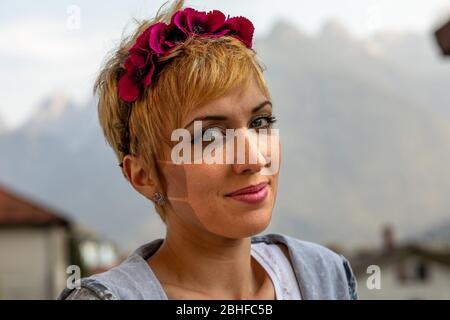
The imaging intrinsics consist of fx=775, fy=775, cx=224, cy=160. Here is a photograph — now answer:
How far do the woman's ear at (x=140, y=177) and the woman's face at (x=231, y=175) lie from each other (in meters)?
0.06

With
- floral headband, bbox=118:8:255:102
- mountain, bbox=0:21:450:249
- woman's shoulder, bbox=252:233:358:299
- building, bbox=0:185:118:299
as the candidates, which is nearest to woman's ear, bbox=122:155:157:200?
floral headband, bbox=118:8:255:102

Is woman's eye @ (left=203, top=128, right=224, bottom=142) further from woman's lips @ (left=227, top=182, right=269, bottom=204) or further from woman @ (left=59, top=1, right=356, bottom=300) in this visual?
woman's lips @ (left=227, top=182, right=269, bottom=204)

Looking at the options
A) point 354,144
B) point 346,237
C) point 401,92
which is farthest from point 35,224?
point 401,92

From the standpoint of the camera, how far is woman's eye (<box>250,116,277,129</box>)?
1444 mm

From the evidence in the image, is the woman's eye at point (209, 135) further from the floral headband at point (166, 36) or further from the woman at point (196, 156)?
the floral headband at point (166, 36)

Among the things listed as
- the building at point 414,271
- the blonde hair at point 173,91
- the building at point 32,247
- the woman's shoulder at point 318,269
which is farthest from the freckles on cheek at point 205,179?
the building at point 414,271

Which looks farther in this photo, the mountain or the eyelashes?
the mountain

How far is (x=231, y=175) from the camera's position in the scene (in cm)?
138

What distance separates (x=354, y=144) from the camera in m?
161

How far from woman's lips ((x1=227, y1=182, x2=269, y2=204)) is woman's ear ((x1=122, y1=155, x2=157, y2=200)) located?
0.20 metres

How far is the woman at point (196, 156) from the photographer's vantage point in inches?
55.0

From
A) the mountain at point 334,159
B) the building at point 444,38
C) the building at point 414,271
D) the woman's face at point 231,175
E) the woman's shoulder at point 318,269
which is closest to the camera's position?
the woman's face at point 231,175
